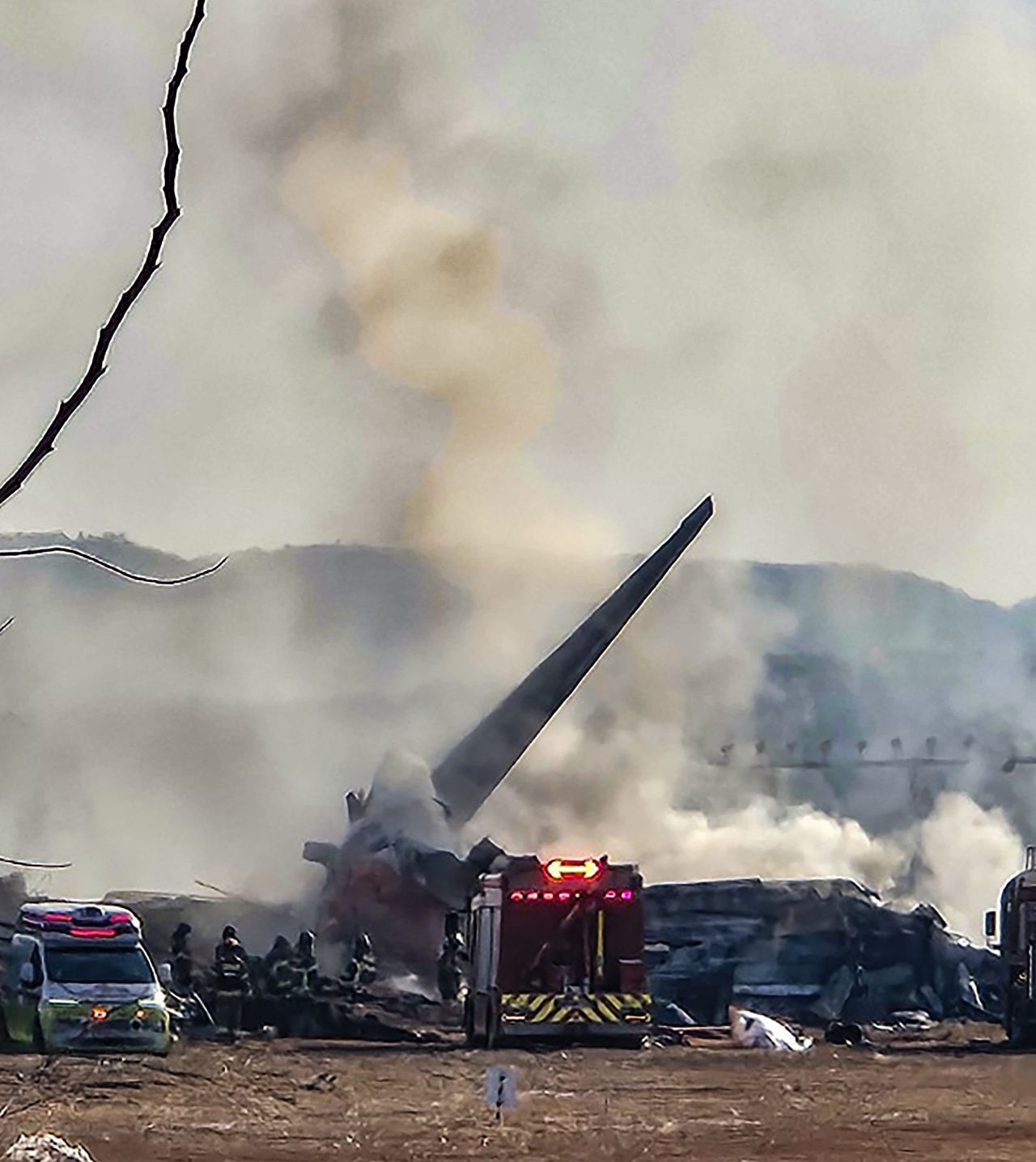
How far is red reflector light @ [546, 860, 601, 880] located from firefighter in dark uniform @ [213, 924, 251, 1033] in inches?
261

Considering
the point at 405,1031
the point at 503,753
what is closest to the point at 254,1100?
the point at 405,1031

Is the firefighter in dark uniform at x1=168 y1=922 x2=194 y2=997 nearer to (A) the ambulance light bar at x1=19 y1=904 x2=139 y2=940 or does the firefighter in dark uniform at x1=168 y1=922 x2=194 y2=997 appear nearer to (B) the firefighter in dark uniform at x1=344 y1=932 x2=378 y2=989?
(B) the firefighter in dark uniform at x1=344 y1=932 x2=378 y2=989

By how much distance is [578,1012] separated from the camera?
2788 cm

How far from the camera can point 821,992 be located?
4181 centimetres

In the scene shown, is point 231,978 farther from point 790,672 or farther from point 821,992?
point 790,672

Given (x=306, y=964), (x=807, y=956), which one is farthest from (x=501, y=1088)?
(x=807, y=956)

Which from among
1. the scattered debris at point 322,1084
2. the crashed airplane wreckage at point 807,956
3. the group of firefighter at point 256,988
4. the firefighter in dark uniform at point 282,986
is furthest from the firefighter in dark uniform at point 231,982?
the crashed airplane wreckage at point 807,956

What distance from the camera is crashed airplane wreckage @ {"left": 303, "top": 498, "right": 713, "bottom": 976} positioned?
4184cm

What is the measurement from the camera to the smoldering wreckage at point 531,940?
2812cm

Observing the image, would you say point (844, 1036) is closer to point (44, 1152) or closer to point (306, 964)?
point (306, 964)

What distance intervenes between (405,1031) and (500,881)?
5775mm

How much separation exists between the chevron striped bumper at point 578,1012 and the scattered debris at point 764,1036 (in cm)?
338

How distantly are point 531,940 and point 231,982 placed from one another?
22.8ft

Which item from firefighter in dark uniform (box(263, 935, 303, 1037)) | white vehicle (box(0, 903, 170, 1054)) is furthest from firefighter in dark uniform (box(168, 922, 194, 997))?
white vehicle (box(0, 903, 170, 1054))
